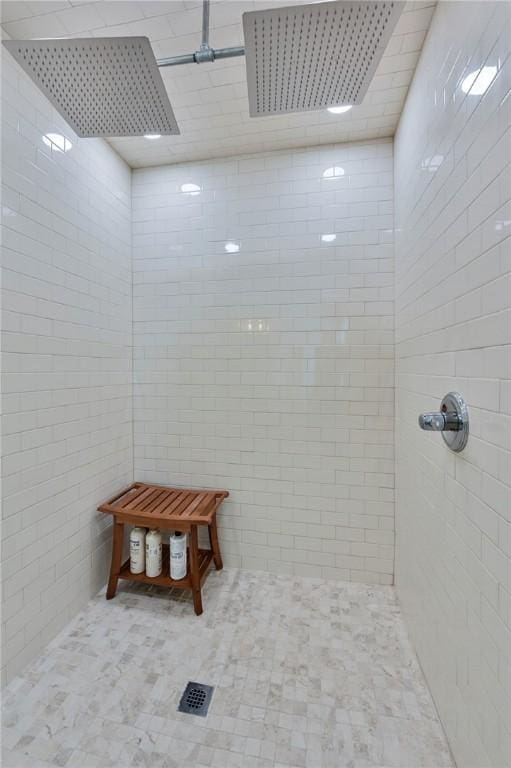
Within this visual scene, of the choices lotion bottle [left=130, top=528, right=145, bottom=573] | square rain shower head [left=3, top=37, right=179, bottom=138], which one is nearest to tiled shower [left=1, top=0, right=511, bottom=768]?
lotion bottle [left=130, top=528, right=145, bottom=573]

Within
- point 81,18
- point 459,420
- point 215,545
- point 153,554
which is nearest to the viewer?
point 459,420

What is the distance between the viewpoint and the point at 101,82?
1.04 m

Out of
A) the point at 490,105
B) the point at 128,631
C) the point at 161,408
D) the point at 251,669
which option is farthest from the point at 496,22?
the point at 128,631

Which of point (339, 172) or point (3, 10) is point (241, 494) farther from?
point (3, 10)

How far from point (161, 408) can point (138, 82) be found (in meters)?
1.52

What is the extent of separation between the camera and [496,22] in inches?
27.7

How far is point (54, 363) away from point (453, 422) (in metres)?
1.58

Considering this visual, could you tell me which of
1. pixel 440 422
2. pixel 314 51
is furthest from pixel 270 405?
pixel 314 51

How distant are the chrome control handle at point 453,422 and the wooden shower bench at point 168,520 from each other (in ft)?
3.56

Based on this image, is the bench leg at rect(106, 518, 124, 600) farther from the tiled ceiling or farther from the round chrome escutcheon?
the tiled ceiling

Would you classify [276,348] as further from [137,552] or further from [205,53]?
[137,552]

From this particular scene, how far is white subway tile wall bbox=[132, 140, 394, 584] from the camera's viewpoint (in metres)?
1.75

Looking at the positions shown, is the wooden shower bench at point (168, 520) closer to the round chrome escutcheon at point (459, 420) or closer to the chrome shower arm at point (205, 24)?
the round chrome escutcheon at point (459, 420)

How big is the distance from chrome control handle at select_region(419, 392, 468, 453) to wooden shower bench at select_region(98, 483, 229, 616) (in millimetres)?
1085
